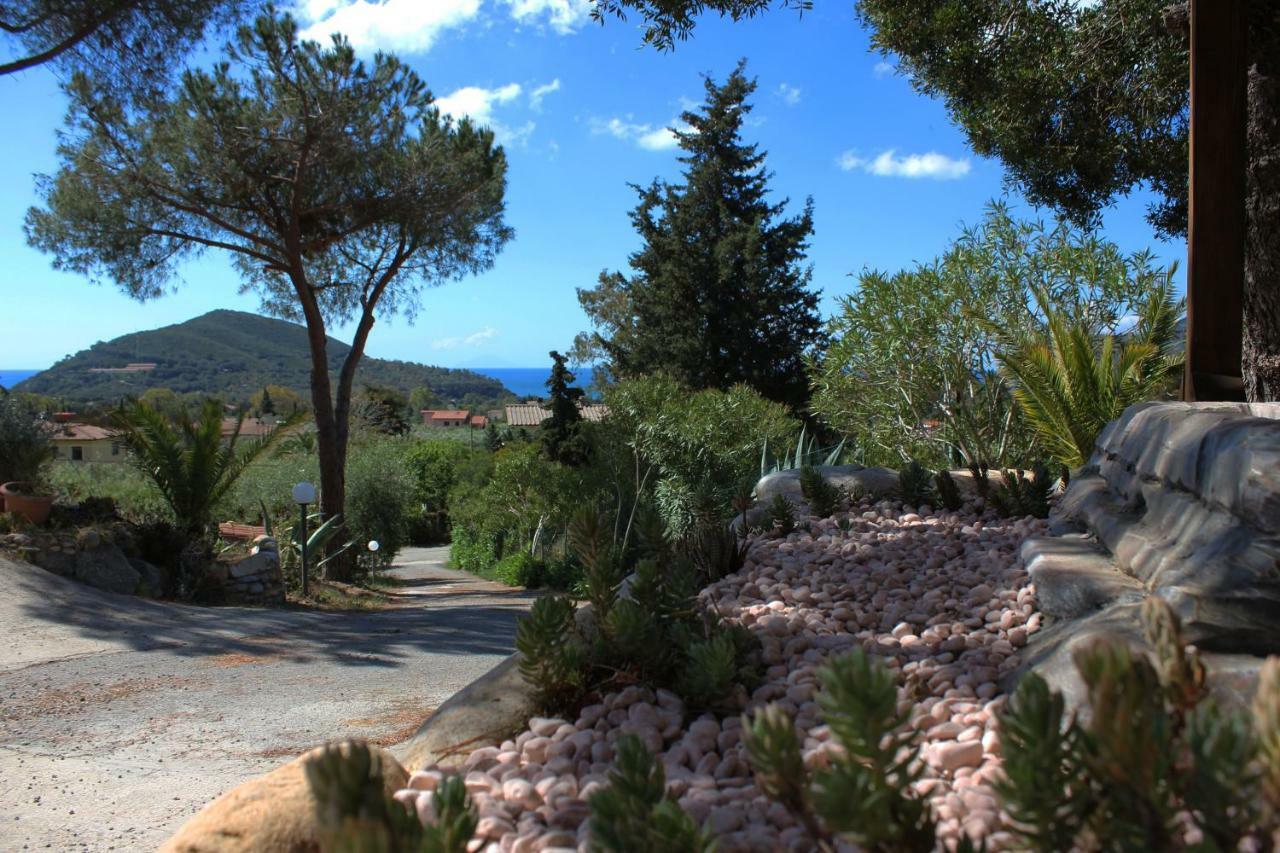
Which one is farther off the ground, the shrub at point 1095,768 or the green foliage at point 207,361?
the green foliage at point 207,361

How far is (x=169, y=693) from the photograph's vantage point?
209 inches

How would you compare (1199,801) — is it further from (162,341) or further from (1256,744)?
(162,341)

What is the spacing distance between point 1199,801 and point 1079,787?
163 mm

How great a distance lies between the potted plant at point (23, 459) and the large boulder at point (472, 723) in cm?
858

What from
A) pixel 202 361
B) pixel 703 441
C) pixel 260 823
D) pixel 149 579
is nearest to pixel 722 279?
pixel 703 441

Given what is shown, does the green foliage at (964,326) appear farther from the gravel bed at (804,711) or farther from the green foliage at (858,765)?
the green foliage at (858,765)

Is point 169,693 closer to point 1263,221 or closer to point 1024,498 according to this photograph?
point 1024,498

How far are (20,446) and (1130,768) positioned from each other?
37.8 feet

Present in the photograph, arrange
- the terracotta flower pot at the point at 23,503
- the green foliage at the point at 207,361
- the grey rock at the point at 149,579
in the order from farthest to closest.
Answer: the green foliage at the point at 207,361
the grey rock at the point at 149,579
the terracotta flower pot at the point at 23,503

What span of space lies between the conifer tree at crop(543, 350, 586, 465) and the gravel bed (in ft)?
77.0

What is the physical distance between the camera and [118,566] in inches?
369

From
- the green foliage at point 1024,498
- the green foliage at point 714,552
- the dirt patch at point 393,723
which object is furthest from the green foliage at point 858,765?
the green foliage at point 1024,498

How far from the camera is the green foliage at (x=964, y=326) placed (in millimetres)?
8477

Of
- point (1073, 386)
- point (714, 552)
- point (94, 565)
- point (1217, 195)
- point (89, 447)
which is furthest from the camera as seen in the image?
point (89, 447)
